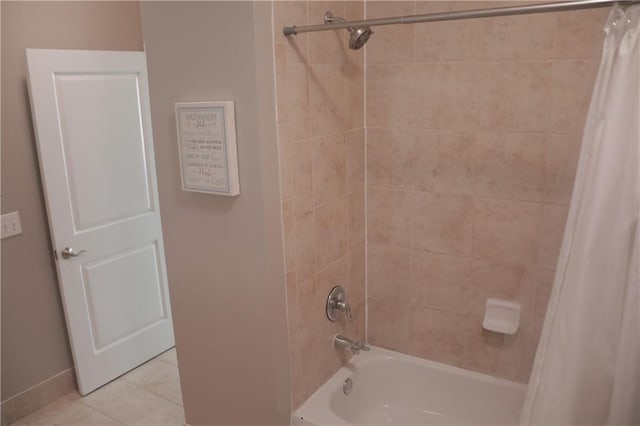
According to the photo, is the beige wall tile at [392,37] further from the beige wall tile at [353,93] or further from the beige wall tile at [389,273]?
the beige wall tile at [389,273]

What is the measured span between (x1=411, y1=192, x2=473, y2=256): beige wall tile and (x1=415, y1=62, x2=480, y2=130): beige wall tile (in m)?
0.31

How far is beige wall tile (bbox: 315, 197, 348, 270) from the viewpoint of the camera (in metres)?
1.95

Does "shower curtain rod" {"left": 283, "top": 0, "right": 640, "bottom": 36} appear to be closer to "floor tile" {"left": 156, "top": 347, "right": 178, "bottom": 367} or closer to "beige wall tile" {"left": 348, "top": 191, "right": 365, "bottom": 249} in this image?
"beige wall tile" {"left": 348, "top": 191, "right": 365, "bottom": 249}

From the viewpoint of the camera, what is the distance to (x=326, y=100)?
74.5 inches

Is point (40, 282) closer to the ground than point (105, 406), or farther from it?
farther from it

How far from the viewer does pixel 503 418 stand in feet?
7.00

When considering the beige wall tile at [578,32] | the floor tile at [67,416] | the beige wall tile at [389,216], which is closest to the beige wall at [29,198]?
the floor tile at [67,416]

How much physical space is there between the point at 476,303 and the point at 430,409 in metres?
0.59

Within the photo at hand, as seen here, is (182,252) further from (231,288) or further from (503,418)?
(503,418)

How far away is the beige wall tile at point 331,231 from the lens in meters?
1.95

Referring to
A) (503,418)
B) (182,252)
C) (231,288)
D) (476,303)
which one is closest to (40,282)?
(182,252)

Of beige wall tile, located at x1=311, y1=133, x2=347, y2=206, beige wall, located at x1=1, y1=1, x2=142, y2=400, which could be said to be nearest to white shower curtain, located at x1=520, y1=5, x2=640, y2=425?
beige wall tile, located at x1=311, y1=133, x2=347, y2=206

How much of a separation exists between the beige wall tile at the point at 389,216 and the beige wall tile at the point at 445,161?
0.11 meters

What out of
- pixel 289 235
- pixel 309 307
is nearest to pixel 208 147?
pixel 289 235
